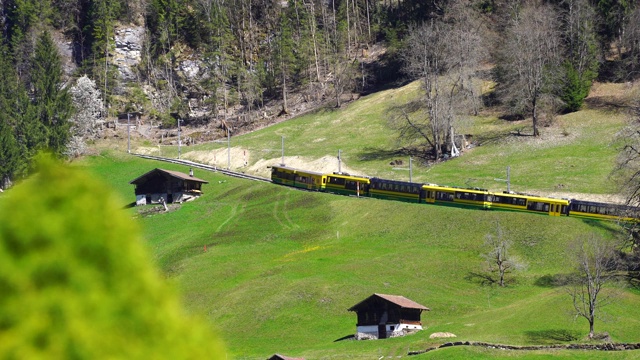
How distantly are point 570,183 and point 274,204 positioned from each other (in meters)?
36.9

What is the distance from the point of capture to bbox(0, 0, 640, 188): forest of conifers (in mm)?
132125

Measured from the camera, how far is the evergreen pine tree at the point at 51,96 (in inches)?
6024

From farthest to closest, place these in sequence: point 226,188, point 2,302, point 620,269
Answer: point 226,188 < point 620,269 < point 2,302

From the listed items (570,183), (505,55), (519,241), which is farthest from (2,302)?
(505,55)

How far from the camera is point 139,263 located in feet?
29.3

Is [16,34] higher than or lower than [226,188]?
higher

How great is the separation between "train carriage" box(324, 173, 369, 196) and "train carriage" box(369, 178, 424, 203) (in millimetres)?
1318

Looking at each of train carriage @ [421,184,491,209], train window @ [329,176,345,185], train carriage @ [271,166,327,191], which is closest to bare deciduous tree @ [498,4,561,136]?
train carriage @ [421,184,491,209]

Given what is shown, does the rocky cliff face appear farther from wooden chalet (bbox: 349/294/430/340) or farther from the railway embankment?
the railway embankment

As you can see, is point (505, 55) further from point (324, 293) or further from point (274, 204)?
point (324, 293)

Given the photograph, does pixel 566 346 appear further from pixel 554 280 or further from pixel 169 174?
pixel 169 174

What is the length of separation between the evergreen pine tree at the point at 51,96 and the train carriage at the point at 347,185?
55.7 meters

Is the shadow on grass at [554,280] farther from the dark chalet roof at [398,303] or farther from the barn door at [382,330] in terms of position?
the barn door at [382,330]

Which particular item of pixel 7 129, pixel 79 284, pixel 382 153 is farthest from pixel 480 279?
pixel 7 129
